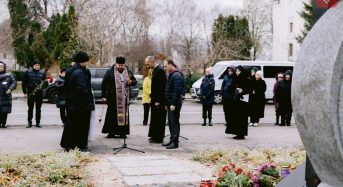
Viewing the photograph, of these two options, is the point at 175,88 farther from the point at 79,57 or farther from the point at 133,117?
the point at 133,117

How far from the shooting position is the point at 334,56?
325 cm

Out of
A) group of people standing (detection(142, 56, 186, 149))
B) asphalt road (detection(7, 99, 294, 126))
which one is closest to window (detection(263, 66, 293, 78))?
asphalt road (detection(7, 99, 294, 126))

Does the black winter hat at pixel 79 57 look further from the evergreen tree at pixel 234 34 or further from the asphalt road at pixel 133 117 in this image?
the evergreen tree at pixel 234 34

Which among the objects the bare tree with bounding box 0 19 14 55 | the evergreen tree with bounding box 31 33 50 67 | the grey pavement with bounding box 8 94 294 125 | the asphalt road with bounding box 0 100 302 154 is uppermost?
the bare tree with bounding box 0 19 14 55

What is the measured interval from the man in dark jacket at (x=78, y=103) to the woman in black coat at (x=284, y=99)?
8073 millimetres

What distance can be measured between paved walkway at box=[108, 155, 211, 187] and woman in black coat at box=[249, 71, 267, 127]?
6.96m

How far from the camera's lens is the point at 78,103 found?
1023 cm

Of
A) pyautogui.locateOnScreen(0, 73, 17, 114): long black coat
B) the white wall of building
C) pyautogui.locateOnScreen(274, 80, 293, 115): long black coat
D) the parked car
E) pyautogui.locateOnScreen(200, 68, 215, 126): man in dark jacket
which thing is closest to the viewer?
pyautogui.locateOnScreen(0, 73, 17, 114): long black coat

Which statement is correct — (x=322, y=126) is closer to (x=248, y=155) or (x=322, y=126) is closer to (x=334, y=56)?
(x=334, y=56)

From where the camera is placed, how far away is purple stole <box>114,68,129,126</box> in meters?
11.6

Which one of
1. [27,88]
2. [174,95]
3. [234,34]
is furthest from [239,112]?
[234,34]

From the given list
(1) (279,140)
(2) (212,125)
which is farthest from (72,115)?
(2) (212,125)

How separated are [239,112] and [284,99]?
15.0ft

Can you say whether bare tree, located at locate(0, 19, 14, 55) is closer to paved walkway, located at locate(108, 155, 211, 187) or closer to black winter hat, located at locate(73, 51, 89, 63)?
black winter hat, located at locate(73, 51, 89, 63)
